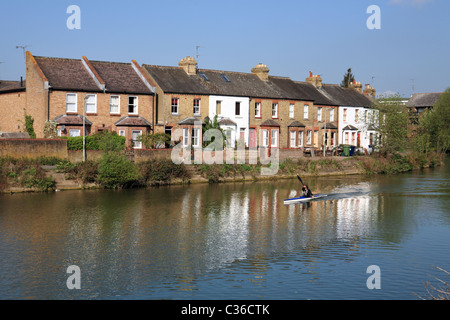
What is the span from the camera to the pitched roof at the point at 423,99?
10594 centimetres

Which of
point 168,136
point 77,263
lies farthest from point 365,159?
point 77,263

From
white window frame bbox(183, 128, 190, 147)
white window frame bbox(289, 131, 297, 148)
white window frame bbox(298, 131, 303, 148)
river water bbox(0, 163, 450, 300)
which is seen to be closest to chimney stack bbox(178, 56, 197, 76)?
white window frame bbox(183, 128, 190, 147)

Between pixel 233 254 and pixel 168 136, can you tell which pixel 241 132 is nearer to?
pixel 168 136

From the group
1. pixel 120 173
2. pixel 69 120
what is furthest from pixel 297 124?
pixel 120 173

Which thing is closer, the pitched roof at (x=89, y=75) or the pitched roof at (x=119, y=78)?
the pitched roof at (x=89, y=75)

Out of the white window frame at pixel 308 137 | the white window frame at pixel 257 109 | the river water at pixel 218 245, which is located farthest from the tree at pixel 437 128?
the river water at pixel 218 245

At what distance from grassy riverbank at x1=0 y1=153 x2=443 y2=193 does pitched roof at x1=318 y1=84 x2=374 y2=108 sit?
18557 millimetres

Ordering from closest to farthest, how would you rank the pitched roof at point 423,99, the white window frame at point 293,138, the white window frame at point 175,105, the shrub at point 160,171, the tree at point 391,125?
the shrub at point 160,171 → the white window frame at point 175,105 → the tree at point 391,125 → the white window frame at point 293,138 → the pitched roof at point 423,99

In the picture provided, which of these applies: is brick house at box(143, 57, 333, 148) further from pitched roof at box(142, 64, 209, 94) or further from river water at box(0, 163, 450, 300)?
river water at box(0, 163, 450, 300)

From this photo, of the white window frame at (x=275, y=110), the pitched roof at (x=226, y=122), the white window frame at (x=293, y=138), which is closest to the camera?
the pitched roof at (x=226, y=122)

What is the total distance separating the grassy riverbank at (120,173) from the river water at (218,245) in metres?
1.69

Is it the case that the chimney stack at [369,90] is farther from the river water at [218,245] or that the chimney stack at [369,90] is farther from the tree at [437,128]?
the river water at [218,245]

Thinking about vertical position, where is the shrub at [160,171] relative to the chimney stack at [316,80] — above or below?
below

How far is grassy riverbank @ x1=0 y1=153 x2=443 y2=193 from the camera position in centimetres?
4100
